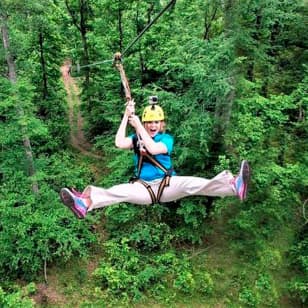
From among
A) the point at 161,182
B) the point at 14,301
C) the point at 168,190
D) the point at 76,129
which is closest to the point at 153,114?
the point at 161,182

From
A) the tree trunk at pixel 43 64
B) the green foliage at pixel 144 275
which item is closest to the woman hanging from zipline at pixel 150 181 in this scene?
the green foliage at pixel 144 275

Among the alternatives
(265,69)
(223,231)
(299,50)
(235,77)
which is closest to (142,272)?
(223,231)

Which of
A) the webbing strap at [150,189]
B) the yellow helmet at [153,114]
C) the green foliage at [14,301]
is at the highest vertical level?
the yellow helmet at [153,114]

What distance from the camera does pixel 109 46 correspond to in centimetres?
1396

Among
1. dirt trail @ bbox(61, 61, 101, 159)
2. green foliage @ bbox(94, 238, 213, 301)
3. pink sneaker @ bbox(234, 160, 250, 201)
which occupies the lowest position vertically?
green foliage @ bbox(94, 238, 213, 301)

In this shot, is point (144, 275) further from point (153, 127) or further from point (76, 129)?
point (76, 129)

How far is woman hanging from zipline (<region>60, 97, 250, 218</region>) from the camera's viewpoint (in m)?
4.68

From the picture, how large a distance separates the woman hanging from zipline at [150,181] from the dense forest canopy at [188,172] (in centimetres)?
447

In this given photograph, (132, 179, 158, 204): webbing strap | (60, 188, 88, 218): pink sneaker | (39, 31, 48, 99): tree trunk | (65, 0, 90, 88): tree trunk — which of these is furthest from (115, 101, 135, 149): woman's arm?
(65, 0, 90, 88): tree trunk

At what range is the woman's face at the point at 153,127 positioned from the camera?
4922 millimetres

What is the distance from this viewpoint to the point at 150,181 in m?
5.12

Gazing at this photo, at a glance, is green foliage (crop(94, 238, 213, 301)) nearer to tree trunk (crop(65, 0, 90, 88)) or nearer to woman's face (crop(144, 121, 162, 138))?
tree trunk (crop(65, 0, 90, 88))

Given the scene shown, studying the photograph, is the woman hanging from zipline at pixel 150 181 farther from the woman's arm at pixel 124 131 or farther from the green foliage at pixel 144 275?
Answer: the green foliage at pixel 144 275

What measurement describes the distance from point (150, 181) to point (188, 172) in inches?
233
